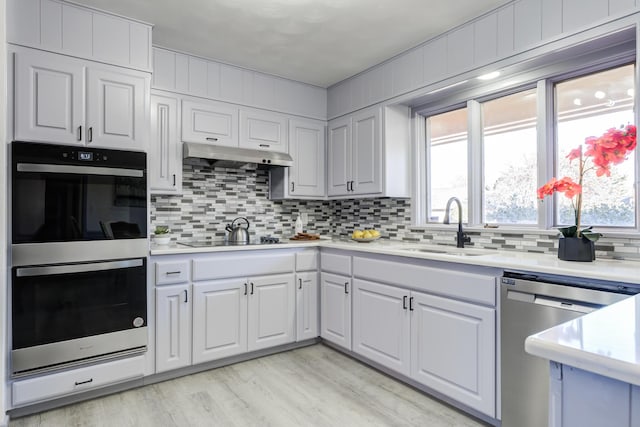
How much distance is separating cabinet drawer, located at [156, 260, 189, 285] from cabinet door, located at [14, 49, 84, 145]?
947mm

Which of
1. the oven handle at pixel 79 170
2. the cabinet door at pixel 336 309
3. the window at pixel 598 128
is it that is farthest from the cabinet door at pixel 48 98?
the window at pixel 598 128

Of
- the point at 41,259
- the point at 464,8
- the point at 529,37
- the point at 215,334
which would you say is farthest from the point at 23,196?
the point at 529,37

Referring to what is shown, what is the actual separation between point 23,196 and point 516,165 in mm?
3148

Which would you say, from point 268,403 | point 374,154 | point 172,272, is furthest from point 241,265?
point 374,154

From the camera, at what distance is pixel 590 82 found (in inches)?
91.9

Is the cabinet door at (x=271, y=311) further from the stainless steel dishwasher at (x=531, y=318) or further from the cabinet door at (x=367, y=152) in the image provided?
the stainless steel dishwasher at (x=531, y=318)

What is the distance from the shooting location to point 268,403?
93.0 inches

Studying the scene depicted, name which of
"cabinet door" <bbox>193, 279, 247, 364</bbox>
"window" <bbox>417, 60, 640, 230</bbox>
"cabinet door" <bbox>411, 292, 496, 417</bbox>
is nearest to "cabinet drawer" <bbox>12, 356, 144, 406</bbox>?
"cabinet door" <bbox>193, 279, 247, 364</bbox>

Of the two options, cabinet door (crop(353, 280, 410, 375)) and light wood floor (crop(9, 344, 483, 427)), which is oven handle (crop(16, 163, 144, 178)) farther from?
cabinet door (crop(353, 280, 410, 375))

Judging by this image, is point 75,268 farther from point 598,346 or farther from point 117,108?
point 598,346

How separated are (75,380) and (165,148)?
170 cm

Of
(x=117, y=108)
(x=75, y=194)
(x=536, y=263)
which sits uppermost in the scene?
(x=117, y=108)

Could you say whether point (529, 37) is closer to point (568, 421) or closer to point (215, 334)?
point (568, 421)

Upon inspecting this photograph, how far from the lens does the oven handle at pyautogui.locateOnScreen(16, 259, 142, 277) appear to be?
2.18 m
